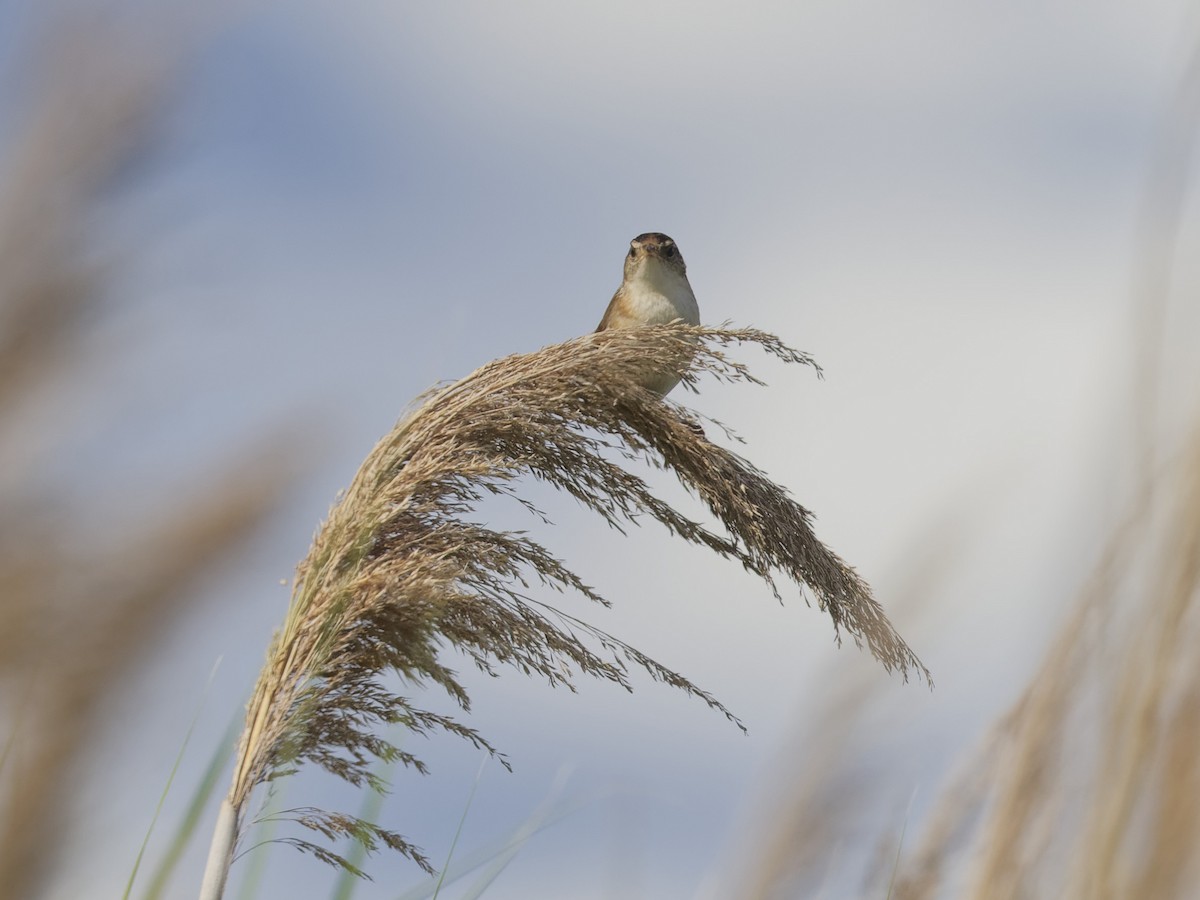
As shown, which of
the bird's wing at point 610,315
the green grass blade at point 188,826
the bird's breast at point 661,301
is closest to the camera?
the green grass blade at point 188,826

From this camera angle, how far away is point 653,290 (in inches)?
172

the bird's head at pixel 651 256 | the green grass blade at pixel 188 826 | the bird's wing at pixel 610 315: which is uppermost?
the bird's head at pixel 651 256

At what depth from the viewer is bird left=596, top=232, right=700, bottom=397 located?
426 centimetres

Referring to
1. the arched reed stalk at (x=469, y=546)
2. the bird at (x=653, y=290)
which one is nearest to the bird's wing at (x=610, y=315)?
the bird at (x=653, y=290)

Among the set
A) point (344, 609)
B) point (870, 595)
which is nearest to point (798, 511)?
point (870, 595)

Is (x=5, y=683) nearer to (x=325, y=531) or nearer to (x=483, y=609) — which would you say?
(x=325, y=531)

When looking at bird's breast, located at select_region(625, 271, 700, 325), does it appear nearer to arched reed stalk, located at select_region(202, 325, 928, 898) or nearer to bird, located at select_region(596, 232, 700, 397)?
bird, located at select_region(596, 232, 700, 397)

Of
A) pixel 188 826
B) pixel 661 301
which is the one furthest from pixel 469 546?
pixel 661 301

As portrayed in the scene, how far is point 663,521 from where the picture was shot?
2199mm

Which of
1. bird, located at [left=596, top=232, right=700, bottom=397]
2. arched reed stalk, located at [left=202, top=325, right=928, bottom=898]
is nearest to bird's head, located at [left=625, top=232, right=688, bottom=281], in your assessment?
bird, located at [left=596, top=232, right=700, bottom=397]

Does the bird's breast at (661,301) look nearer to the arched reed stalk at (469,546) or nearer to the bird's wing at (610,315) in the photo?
the bird's wing at (610,315)

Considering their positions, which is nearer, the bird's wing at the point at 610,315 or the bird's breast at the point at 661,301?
the bird's breast at the point at 661,301

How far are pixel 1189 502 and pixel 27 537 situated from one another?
164 centimetres

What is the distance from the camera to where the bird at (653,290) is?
426 cm
